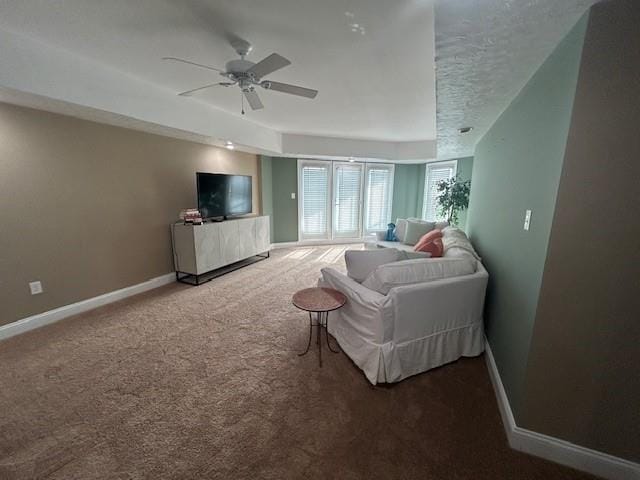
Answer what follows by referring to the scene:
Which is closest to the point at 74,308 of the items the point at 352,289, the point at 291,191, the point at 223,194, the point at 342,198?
the point at 223,194

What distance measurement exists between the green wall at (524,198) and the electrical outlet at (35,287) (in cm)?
420

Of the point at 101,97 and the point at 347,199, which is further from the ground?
the point at 101,97

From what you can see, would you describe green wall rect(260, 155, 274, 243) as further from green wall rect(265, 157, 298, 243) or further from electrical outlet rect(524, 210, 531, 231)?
electrical outlet rect(524, 210, 531, 231)

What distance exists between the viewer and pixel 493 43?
1423 millimetres

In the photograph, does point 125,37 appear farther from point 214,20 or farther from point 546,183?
point 546,183

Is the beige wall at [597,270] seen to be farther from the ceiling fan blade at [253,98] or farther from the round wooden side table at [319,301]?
Answer: the ceiling fan blade at [253,98]

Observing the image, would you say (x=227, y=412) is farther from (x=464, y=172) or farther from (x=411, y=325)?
(x=464, y=172)

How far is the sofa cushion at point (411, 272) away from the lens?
192 cm

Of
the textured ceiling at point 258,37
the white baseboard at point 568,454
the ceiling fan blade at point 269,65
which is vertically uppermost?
the textured ceiling at point 258,37

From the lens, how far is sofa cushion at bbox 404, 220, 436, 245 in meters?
4.88

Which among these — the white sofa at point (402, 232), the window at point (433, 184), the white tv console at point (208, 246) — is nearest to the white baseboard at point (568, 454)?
the white sofa at point (402, 232)

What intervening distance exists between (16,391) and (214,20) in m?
2.92

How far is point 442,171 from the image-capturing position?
20.1 ft

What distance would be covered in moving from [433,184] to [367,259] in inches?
198
